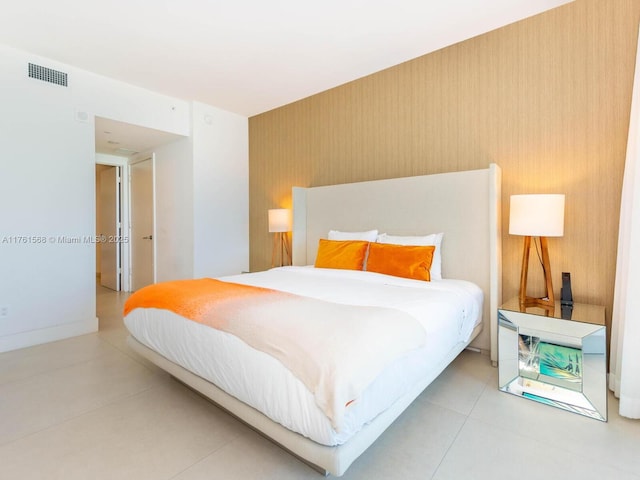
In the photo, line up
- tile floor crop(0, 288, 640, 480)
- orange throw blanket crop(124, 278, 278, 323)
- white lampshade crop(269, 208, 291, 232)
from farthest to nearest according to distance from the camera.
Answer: white lampshade crop(269, 208, 291, 232), orange throw blanket crop(124, 278, 278, 323), tile floor crop(0, 288, 640, 480)

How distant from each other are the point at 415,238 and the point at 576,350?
1.39 meters

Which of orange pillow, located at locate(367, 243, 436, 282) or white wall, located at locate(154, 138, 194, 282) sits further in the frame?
white wall, located at locate(154, 138, 194, 282)

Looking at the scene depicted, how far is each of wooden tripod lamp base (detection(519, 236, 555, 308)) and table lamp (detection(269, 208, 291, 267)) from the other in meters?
2.61

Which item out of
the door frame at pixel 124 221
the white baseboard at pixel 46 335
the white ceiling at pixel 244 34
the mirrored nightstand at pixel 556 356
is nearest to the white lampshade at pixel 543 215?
the mirrored nightstand at pixel 556 356

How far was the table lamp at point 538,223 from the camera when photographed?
2.24 m

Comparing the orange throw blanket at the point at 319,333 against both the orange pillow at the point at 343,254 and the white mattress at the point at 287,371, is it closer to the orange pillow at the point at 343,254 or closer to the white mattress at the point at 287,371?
the white mattress at the point at 287,371

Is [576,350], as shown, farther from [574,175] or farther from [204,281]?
[204,281]

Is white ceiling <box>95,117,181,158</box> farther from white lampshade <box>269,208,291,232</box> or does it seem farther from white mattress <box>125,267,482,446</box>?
white mattress <box>125,267,482,446</box>

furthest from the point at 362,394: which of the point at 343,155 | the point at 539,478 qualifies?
the point at 343,155

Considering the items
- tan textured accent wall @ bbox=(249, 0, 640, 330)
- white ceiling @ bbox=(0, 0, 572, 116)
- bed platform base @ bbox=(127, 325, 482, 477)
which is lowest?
bed platform base @ bbox=(127, 325, 482, 477)

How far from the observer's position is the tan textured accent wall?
231 cm

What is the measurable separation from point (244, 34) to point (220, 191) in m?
2.24

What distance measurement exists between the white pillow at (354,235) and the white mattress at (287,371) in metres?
0.52

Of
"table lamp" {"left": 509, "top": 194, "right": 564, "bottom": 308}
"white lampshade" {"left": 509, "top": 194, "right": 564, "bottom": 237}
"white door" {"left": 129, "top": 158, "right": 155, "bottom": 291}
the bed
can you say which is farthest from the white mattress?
"white door" {"left": 129, "top": 158, "right": 155, "bottom": 291}
